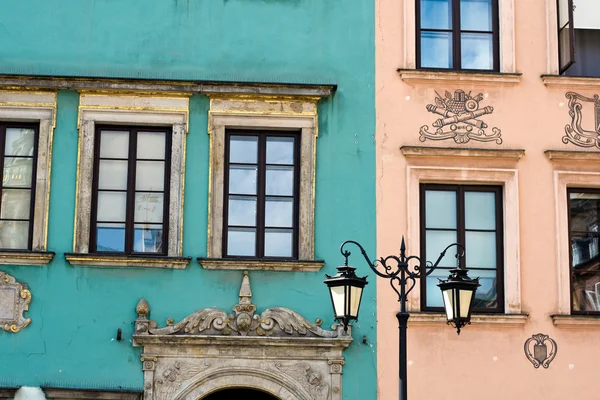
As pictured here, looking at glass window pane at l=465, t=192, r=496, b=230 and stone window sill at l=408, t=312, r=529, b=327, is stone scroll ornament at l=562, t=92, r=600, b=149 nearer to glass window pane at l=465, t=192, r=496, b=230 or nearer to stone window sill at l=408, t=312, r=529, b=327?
glass window pane at l=465, t=192, r=496, b=230

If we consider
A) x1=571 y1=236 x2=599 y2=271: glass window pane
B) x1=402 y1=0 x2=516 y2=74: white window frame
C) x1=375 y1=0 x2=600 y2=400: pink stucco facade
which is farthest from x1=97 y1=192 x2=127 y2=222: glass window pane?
x1=571 y1=236 x2=599 y2=271: glass window pane

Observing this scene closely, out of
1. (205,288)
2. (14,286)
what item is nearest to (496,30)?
(205,288)

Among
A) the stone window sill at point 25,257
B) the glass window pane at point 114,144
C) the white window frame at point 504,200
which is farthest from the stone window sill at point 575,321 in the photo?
the stone window sill at point 25,257

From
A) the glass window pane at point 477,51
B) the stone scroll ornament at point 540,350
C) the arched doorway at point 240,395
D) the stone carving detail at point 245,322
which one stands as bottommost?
the arched doorway at point 240,395

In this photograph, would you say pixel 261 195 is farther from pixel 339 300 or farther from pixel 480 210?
pixel 339 300

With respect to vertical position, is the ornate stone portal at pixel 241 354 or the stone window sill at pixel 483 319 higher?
the stone window sill at pixel 483 319

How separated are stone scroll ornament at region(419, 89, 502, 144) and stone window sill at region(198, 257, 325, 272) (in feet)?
7.34

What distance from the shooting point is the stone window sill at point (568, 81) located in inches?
565

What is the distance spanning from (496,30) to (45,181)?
6.23 m

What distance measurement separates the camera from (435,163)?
1402cm

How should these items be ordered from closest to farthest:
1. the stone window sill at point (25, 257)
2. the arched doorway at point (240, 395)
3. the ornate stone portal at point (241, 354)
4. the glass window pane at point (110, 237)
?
the ornate stone portal at point (241, 354) < the stone window sill at point (25, 257) < the glass window pane at point (110, 237) < the arched doorway at point (240, 395)

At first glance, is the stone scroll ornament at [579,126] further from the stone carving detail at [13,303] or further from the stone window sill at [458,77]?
the stone carving detail at [13,303]

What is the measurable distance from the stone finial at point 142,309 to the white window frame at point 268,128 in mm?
947

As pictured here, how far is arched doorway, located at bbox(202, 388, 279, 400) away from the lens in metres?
13.9
